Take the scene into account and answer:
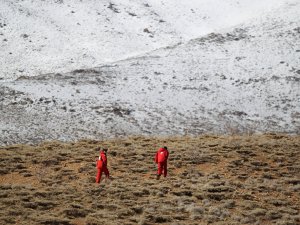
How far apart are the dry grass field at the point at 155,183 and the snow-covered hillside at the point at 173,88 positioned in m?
2.57

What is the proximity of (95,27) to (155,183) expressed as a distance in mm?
30596

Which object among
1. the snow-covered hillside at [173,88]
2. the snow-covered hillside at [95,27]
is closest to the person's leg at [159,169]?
the snow-covered hillside at [173,88]

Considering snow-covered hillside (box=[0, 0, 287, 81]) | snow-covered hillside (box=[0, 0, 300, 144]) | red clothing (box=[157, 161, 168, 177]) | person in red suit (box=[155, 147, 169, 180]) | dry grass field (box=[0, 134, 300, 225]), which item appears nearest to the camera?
dry grass field (box=[0, 134, 300, 225])

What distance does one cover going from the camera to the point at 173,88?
35.0m

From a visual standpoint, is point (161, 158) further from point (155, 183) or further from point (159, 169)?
point (155, 183)

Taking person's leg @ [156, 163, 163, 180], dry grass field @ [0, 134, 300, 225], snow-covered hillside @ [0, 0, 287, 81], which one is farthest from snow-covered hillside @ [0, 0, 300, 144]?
person's leg @ [156, 163, 163, 180]

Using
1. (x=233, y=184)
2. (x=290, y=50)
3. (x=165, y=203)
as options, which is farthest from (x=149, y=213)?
(x=290, y=50)

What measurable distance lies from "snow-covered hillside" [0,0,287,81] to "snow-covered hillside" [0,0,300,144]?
0.31 meters

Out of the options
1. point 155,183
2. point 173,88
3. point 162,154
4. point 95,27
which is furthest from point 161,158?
point 95,27

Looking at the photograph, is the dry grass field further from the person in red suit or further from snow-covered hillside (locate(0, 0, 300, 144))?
snow-covered hillside (locate(0, 0, 300, 144))

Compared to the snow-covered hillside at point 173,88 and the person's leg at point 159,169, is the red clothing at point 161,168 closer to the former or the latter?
the person's leg at point 159,169

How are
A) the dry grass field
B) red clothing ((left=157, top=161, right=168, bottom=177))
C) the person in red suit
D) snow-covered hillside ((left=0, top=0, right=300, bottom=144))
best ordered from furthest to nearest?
snow-covered hillside ((left=0, top=0, right=300, bottom=144))
red clothing ((left=157, top=161, right=168, bottom=177))
the person in red suit
the dry grass field

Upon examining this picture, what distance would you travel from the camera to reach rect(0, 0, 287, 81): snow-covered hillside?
39.1 m

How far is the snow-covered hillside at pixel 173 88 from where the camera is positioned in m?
28.7
